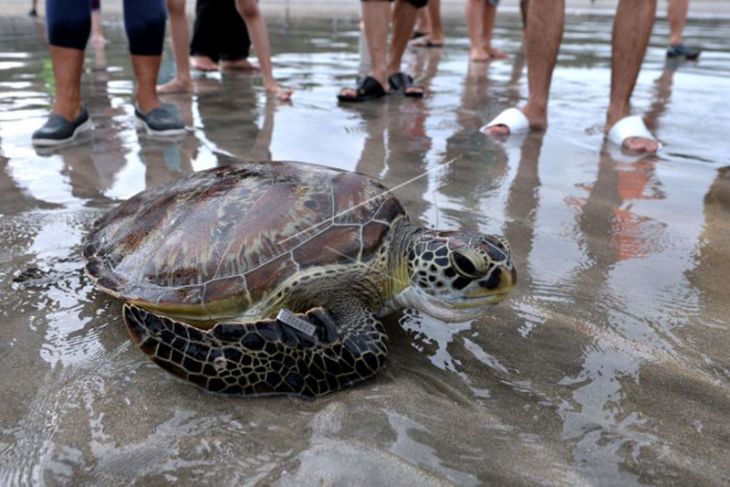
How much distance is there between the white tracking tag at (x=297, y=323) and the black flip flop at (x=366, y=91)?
11.6ft

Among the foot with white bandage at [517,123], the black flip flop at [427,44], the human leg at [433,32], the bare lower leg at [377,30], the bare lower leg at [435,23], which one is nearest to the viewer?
the foot with white bandage at [517,123]

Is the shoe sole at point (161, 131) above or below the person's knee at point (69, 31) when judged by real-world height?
below

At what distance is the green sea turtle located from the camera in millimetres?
1380

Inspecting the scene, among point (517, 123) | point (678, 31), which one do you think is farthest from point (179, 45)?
point (678, 31)

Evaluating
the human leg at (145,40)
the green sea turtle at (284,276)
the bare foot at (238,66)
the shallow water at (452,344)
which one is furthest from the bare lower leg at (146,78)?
the bare foot at (238,66)

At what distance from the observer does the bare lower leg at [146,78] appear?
350 cm

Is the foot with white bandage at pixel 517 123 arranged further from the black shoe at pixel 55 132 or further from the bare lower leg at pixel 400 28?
the black shoe at pixel 55 132

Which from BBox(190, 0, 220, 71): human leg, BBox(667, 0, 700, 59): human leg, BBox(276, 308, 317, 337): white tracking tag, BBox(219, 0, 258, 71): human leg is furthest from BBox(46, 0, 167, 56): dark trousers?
BBox(667, 0, 700, 59): human leg

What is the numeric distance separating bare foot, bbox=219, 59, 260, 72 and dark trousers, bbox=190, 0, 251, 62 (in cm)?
4

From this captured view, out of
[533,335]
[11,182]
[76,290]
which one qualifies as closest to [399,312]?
[533,335]

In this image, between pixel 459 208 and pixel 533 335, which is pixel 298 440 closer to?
pixel 533 335

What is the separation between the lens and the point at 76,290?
185cm

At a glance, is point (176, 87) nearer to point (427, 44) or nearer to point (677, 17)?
point (427, 44)

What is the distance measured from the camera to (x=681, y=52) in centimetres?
712
